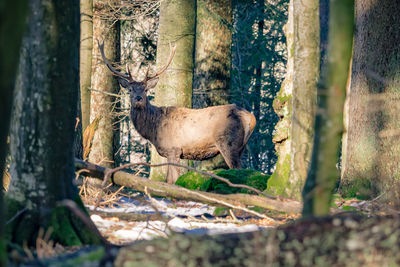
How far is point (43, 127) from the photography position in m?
4.38

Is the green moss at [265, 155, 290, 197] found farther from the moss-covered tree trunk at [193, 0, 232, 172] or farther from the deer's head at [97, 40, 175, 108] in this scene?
the moss-covered tree trunk at [193, 0, 232, 172]

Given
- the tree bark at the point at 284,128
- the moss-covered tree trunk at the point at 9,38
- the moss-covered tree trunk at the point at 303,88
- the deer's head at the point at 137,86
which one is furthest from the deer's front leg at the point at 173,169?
the moss-covered tree trunk at the point at 9,38

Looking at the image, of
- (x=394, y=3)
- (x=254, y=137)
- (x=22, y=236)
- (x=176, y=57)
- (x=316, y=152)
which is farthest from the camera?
(x=254, y=137)

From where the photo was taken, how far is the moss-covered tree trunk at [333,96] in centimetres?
342

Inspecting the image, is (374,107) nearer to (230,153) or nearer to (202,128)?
(230,153)

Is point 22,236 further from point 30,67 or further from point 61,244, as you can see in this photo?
point 30,67

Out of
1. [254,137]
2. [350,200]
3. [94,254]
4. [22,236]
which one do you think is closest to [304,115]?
[350,200]

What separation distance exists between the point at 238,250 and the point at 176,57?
935 cm

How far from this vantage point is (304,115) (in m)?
7.35

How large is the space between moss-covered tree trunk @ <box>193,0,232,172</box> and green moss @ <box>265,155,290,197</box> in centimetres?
653

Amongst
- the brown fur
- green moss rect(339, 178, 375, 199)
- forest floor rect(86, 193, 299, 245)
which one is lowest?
forest floor rect(86, 193, 299, 245)

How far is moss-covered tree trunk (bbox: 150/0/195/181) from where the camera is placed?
12.1 metres

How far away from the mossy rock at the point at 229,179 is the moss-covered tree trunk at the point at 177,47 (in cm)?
253

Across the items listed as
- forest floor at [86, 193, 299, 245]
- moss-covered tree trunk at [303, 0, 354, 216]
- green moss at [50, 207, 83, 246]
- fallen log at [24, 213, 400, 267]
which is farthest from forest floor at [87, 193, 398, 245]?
moss-covered tree trunk at [303, 0, 354, 216]
